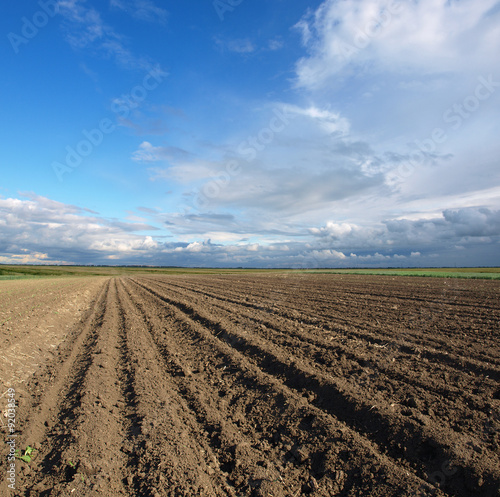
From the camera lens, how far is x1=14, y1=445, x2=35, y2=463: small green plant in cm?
410

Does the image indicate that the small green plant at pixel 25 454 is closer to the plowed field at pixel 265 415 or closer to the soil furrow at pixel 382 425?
the plowed field at pixel 265 415

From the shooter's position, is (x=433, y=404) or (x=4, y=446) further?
(x=433, y=404)

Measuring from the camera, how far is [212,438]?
455 centimetres

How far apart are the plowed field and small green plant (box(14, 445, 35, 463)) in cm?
8

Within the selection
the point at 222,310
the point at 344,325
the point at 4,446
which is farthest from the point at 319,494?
the point at 222,310

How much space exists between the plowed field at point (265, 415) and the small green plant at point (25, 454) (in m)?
0.08

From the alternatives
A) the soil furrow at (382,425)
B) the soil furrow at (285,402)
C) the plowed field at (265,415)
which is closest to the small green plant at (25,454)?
the plowed field at (265,415)

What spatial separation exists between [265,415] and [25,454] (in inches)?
136

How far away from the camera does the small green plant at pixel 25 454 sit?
410 centimetres

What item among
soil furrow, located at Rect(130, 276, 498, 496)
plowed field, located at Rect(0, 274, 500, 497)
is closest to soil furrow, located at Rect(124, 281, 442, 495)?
plowed field, located at Rect(0, 274, 500, 497)

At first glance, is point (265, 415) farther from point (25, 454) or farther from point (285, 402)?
point (25, 454)

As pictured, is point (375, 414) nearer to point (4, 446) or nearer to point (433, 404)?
point (433, 404)

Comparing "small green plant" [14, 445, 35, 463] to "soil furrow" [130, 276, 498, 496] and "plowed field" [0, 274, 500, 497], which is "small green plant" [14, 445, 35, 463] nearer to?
"plowed field" [0, 274, 500, 497]

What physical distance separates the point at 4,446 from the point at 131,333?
6858 millimetres
